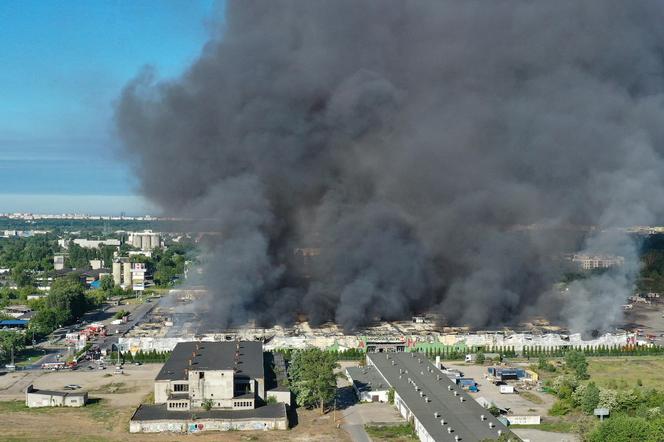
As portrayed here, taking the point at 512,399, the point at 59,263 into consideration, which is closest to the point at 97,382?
the point at 512,399

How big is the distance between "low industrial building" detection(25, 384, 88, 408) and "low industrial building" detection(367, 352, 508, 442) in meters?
7.70

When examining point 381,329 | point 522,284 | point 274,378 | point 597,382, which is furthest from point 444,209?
point 274,378

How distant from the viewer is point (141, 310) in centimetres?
3494

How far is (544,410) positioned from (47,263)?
147ft

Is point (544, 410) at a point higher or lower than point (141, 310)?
lower

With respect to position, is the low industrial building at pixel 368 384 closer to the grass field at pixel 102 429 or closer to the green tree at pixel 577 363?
the grass field at pixel 102 429

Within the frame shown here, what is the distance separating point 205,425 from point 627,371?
43.1ft

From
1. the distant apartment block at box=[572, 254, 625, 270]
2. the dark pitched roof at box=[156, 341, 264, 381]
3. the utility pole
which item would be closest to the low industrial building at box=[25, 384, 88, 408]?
the dark pitched roof at box=[156, 341, 264, 381]

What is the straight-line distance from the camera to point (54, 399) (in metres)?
18.5

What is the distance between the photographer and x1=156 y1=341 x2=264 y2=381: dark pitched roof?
18.0m

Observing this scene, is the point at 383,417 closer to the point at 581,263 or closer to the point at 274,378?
the point at 274,378

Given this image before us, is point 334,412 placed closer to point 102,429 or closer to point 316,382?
point 316,382

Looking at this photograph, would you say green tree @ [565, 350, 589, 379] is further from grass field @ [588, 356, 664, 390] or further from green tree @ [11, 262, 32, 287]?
green tree @ [11, 262, 32, 287]

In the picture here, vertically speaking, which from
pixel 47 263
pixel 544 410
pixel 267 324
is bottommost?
pixel 544 410
